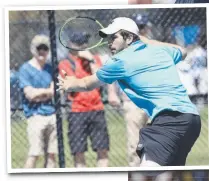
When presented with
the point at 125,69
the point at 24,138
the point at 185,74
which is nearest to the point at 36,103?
the point at 24,138

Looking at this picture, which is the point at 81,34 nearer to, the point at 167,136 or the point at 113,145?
the point at 113,145

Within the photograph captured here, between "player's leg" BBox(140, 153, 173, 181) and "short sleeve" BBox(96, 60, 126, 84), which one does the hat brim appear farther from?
"player's leg" BBox(140, 153, 173, 181)

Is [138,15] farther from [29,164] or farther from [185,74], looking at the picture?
[29,164]

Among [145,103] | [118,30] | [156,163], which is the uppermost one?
[118,30]

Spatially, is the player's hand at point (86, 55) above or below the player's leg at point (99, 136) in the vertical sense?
above

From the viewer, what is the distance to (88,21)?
5.74 metres

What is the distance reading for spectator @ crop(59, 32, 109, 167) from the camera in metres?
5.72

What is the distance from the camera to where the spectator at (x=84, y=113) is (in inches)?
225

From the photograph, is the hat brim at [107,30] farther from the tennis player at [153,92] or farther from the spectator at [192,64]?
the spectator at [192,64]

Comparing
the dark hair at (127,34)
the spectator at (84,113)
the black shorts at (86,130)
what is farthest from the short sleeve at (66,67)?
the dark hair at (127,34)

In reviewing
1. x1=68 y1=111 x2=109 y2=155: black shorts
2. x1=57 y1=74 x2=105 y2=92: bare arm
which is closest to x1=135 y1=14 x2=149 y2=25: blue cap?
x1=57 y1=74 x2=105 y2=92: bare arm

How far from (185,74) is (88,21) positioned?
0.93 m

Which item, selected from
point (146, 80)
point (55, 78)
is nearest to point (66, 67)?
point (55, 78)

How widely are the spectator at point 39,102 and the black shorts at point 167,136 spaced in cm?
75
